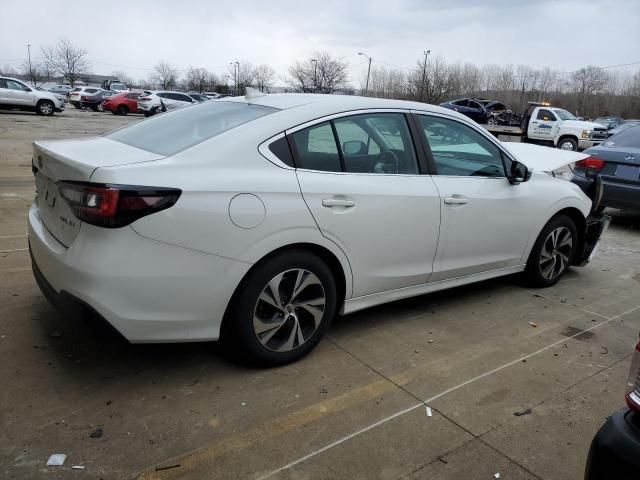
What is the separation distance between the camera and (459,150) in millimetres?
4129

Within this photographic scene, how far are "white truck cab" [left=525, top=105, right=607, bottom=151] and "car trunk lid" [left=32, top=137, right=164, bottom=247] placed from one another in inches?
790

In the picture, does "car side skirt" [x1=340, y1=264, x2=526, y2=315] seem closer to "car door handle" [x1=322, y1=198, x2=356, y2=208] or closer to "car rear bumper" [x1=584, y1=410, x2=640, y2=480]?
"car door handle" [x1=322, y1=198, x2=356, y2=208]

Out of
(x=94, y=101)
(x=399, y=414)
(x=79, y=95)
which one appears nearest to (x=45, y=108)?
(x=94, y=101)

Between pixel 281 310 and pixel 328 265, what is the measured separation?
1.46 feet

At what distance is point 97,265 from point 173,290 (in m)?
0.38

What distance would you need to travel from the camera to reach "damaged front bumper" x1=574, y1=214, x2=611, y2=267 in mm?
5215

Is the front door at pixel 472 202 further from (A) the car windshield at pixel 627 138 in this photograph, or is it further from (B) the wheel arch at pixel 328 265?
(A) the car windshield at pixel 627 138

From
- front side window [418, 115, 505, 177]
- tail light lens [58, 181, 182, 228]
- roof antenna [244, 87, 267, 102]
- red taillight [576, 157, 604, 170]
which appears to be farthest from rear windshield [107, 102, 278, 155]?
red taillight [576, 157, 604, 170]

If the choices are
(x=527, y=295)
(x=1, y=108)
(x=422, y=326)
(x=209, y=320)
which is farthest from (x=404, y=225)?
(x=1, y=108)

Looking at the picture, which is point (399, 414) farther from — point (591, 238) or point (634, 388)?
point (591, 238)

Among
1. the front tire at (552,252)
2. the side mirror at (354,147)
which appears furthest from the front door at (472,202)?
the side mirror at (354,147)

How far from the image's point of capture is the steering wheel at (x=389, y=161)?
3.59 meters

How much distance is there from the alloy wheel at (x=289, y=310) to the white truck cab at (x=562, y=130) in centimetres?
1951

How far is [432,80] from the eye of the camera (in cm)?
6225
